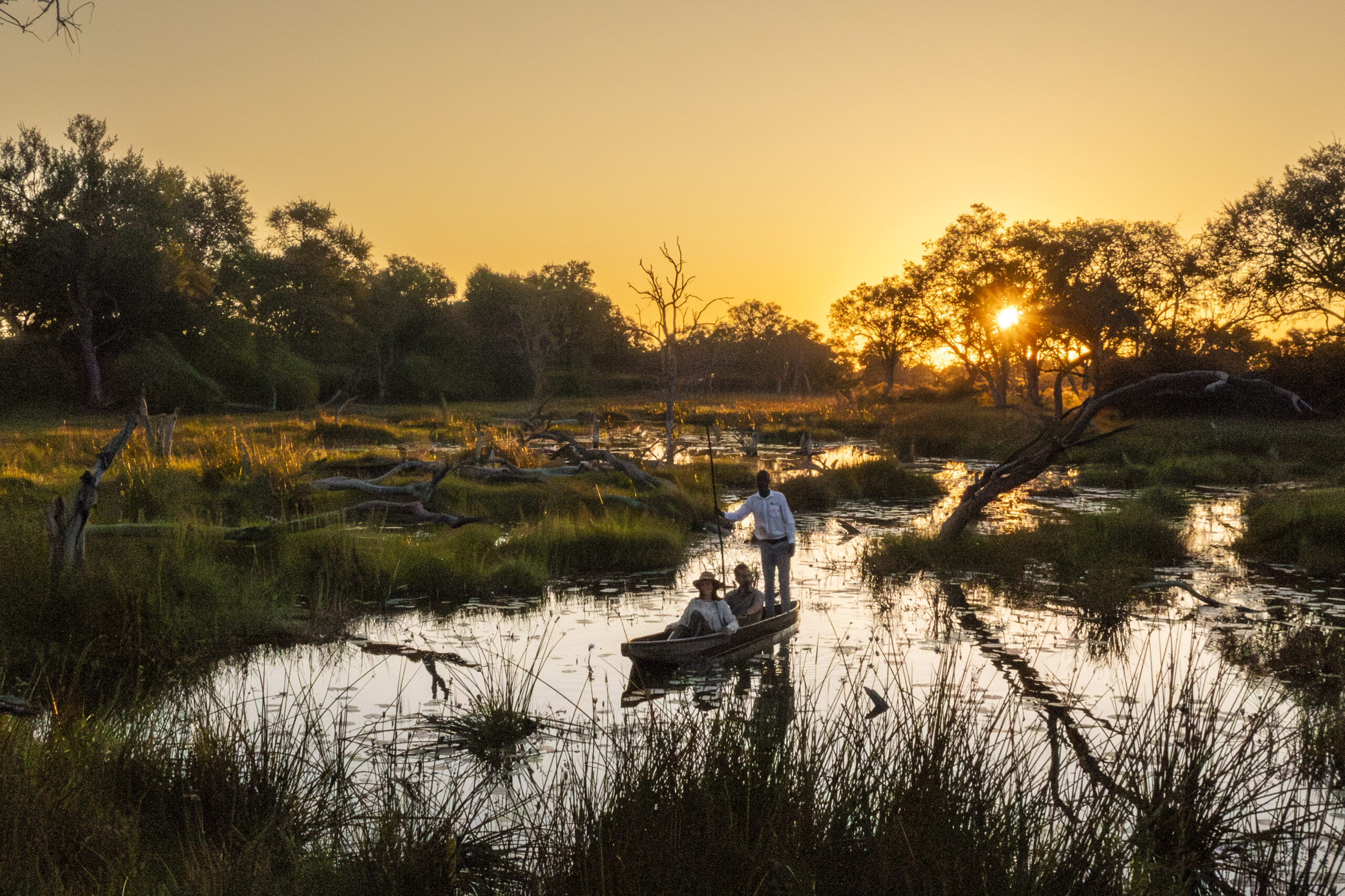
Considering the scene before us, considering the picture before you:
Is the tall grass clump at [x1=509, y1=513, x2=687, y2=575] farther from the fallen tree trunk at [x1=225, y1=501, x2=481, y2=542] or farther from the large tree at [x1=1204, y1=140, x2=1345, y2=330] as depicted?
the large tree at [x1=1204, y1=140, x2=1345, y2=330]

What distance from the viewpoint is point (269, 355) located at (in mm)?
51812

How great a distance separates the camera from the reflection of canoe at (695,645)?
962 centimetres

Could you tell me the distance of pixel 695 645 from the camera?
9.88 metres

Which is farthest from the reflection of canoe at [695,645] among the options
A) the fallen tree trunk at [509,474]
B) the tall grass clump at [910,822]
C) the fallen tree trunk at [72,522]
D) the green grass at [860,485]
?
the green grass at [860,485]

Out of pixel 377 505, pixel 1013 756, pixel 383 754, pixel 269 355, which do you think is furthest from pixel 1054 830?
pixel 269 355

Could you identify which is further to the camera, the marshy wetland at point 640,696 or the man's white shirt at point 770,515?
the man's white shirt at point 770,515

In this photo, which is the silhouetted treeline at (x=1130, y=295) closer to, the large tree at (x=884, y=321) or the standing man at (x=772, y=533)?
the large tree at (x=884, y=321)

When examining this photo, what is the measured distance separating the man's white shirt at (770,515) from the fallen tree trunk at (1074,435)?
12.5 ft

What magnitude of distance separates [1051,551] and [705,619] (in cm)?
776

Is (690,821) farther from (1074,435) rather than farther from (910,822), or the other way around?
(1074,435)

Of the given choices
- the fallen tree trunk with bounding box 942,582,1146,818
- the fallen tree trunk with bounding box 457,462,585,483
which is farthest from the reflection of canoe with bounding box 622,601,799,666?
the fallen tree trunk with bounding box 457,462,585,483

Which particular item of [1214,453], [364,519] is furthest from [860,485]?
[1214,453]

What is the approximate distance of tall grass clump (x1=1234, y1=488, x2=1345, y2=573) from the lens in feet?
50.8

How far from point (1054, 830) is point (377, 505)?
1418 centimetres
